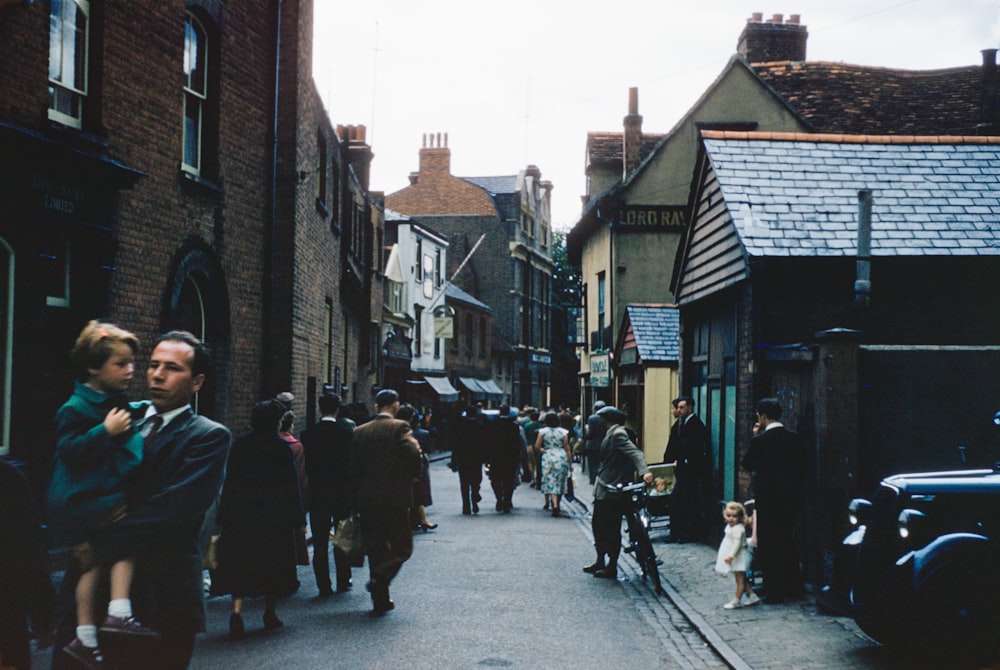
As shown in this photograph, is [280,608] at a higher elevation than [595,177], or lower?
lower

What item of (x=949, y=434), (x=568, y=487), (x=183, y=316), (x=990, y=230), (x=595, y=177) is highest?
(x=595, y=177)

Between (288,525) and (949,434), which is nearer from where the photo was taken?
(288,525)

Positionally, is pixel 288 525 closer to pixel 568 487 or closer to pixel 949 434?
pixel 949 434

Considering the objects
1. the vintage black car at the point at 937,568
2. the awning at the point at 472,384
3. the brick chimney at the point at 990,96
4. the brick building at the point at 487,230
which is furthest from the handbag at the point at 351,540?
the brick building at the point at 487,230

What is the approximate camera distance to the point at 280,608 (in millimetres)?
9328

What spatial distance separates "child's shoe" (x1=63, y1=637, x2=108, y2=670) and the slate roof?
764 inches

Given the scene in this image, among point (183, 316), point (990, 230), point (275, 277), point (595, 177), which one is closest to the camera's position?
point (990, 230)

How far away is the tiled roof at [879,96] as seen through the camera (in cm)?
2683

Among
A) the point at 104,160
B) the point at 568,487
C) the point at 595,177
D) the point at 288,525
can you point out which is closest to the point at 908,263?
the point at 288,525

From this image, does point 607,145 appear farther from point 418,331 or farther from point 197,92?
point 197,92

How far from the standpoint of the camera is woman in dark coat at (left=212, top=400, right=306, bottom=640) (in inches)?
315

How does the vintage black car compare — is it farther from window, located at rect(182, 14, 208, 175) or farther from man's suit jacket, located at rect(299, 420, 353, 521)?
window, located at rect(182, 14, 208, 175)

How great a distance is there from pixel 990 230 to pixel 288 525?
26.8 feet

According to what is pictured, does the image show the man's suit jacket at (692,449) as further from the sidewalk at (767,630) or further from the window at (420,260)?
the window at (420,260)
